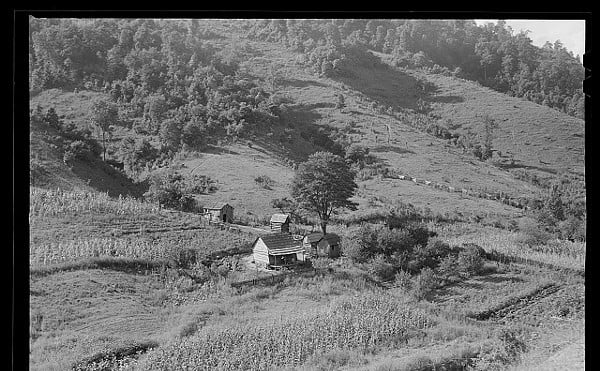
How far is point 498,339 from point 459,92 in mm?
786

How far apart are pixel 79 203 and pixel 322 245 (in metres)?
0.74

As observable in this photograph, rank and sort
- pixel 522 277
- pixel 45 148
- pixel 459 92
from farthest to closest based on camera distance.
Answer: pixel 459 92, pixel 522 277, pixel 45 148

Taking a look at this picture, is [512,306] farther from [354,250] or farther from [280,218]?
[280,218]

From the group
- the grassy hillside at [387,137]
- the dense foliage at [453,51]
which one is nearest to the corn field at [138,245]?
the grassy hillside at [387,137]

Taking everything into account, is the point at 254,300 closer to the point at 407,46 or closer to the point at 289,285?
the point at 289,285

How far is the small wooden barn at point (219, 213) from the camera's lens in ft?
5.19

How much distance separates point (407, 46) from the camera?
166 centimetres

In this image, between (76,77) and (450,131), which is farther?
(450,131)

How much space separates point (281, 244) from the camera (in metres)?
1.56

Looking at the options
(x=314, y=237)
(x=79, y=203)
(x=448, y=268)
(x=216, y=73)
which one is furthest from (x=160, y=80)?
(x=448, y=268)

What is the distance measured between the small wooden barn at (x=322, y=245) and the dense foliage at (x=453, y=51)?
21.9 inches

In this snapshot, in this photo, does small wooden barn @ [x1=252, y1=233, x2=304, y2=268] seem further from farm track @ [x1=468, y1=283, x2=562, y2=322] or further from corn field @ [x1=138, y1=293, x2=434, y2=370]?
farm track @ [x1=468, y1=283, x2=562, y2=322]

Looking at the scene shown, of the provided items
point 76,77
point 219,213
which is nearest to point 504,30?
point 219,213

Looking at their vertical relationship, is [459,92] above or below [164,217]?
above
